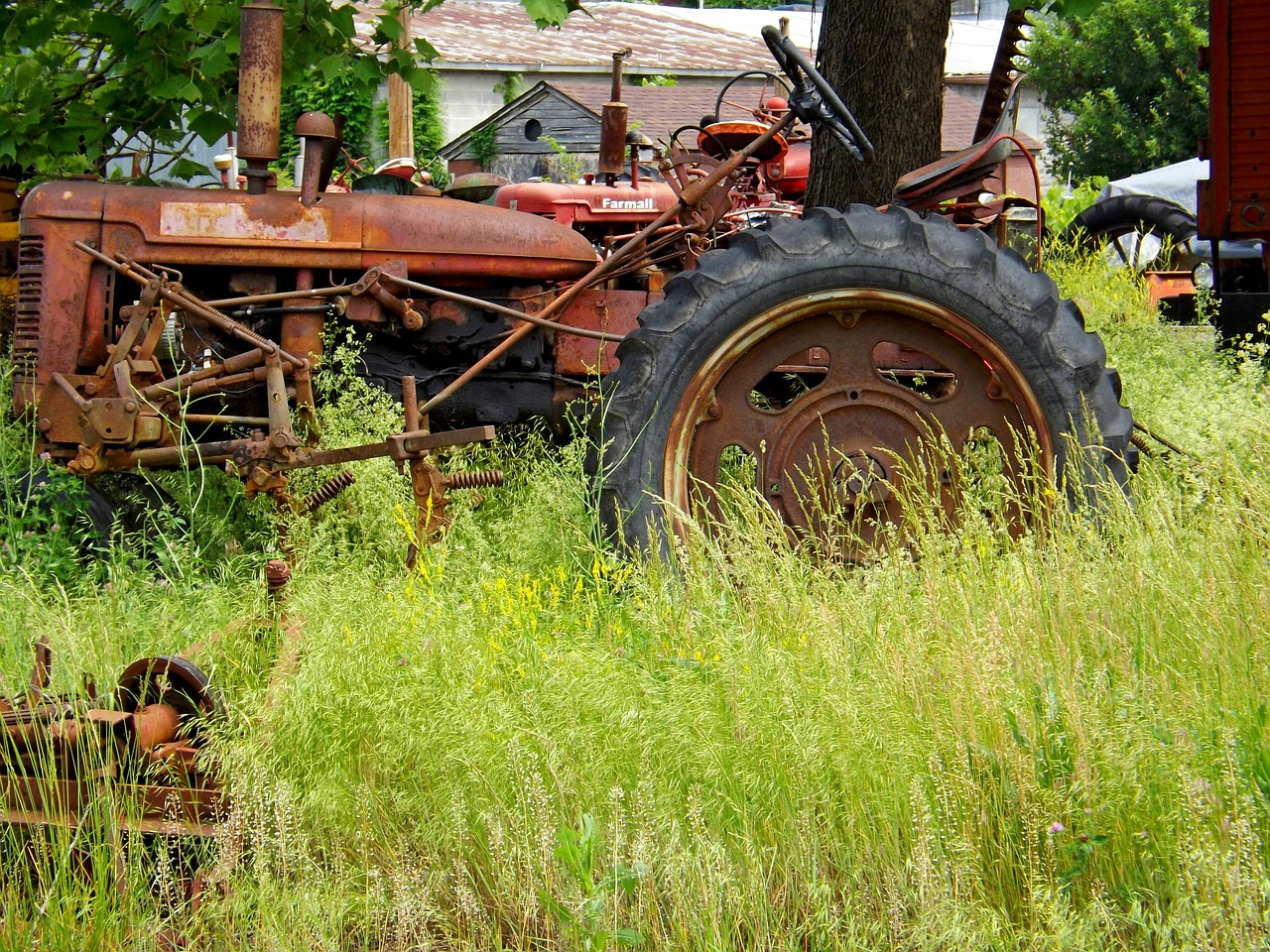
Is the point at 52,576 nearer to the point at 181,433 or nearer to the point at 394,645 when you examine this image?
the point at 181,433

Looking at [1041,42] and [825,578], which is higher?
[1041,42]

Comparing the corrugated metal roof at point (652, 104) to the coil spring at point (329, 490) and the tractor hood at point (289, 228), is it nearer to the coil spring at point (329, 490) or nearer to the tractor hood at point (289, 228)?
the tractor hood at point (289, 228)

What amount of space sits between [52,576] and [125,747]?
1794 mm

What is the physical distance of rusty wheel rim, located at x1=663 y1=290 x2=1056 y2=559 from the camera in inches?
148

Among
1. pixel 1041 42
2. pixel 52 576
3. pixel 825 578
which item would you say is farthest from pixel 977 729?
pixel 1041 42

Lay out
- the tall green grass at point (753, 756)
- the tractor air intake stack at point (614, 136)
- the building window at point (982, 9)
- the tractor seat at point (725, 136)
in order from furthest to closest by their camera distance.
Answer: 1. the building window at point (982, 9)
2. the tractor air intake stack at point (614, 136)
3. the tractor seat at point (725, 136)
4. the tall green grass at point (753, 756)

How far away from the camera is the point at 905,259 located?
3.69 m

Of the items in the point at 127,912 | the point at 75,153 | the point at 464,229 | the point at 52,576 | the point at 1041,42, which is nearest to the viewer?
the point at 127,912

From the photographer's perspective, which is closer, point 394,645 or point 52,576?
point 394,645

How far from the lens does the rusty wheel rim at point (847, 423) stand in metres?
3.76

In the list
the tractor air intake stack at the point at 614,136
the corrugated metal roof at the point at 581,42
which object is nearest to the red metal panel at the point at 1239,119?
the tractor air intake stack at the point at 614,136

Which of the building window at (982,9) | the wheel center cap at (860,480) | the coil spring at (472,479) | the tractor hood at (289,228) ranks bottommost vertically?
the coil spring at (472,479)

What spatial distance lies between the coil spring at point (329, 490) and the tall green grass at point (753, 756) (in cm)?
60

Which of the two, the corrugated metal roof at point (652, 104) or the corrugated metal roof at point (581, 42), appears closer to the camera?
the corrugated metal roof at point (652, 104)
